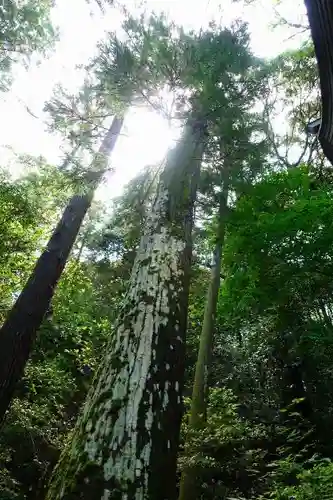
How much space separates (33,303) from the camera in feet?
21.7

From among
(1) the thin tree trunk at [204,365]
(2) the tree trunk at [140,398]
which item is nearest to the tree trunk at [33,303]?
(1) the thin tree trunk at [204,365]

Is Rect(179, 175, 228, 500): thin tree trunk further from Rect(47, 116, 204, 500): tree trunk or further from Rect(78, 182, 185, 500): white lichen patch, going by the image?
Rect(47, 116, 204, 500): tree trunk

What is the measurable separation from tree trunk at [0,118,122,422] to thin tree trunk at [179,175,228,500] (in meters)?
2.91

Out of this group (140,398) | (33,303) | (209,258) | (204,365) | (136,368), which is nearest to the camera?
(140,398)

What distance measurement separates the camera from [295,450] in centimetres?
892

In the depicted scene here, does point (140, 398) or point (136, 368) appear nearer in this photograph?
point (140, 398)

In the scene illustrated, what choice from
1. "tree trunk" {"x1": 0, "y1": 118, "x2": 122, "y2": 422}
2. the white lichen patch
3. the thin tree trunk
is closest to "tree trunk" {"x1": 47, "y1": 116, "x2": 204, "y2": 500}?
the white lichen patch

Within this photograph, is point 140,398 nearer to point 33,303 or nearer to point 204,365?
point 33,303

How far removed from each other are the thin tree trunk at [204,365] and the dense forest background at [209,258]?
3 cm

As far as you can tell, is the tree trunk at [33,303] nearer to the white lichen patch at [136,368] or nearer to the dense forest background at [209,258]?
the dense forest background at [209,258]

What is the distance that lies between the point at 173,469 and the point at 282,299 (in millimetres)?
6459

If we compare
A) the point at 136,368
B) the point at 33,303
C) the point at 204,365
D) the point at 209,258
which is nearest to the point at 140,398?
the point at 136,368

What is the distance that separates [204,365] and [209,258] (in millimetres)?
5708

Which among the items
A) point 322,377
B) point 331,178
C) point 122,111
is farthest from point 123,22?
point 322,377
